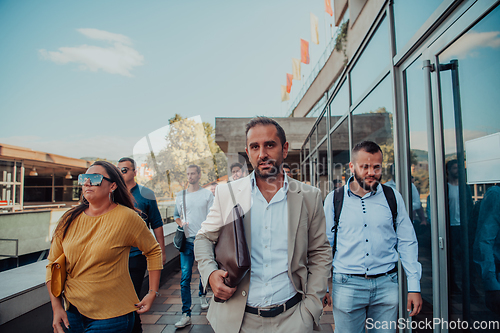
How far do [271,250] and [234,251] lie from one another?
246 mm

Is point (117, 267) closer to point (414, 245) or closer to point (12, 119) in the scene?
point (414, 245)

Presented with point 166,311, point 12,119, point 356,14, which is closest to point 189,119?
point 166,311

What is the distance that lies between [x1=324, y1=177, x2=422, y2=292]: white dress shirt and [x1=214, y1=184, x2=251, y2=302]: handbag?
3.78 ft

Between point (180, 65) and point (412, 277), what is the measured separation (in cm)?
362

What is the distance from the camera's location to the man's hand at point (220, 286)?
1298 mm

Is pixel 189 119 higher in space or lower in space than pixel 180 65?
lower

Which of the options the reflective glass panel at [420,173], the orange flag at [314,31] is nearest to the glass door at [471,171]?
the reflective glass panel at [420,173]

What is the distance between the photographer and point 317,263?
151 cm

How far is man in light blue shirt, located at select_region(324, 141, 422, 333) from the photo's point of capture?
198 cm

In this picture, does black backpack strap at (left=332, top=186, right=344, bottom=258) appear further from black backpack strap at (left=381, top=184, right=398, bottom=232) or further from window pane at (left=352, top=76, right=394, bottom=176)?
window pane at (left=352, top=76, right=394, bottom=176)

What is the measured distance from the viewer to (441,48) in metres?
2.00

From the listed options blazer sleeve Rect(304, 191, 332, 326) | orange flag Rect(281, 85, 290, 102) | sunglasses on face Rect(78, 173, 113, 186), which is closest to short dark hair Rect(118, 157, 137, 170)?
sunglasses on face Rect(78, 173, 113, 186)

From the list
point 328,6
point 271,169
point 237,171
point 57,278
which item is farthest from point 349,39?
point 328,6

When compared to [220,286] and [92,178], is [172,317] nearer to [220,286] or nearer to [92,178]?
[92,178]
